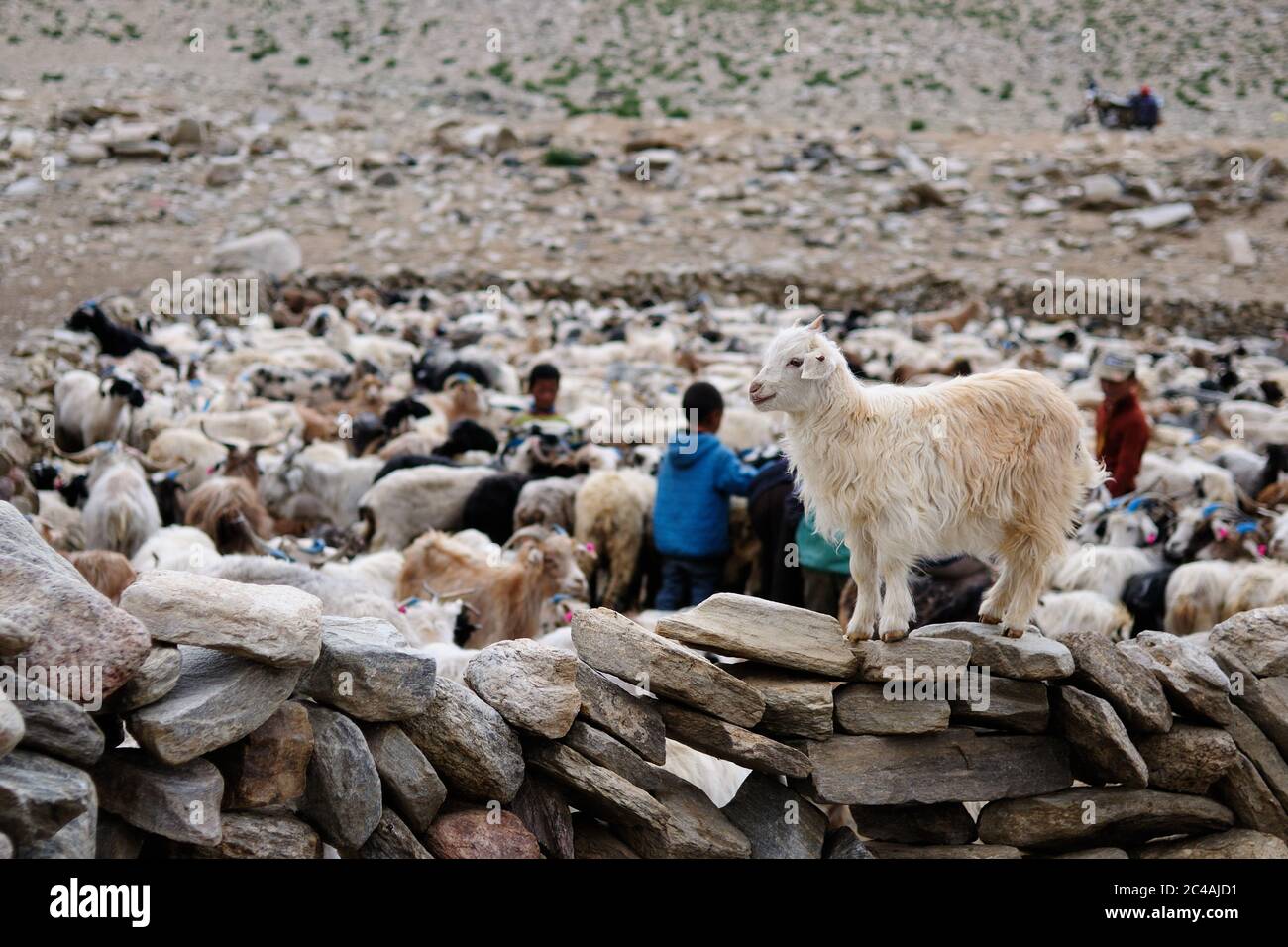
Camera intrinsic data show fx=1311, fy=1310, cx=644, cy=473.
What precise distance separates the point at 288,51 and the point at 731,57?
41.0 feet

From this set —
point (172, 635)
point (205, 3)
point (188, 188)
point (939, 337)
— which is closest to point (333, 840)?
point (172, 635)

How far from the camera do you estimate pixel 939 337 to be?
1888cm

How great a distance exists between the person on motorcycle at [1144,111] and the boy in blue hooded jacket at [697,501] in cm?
2611

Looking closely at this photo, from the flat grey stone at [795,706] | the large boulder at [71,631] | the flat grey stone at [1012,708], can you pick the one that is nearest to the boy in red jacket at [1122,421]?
the flat grey stone at [1012,708]

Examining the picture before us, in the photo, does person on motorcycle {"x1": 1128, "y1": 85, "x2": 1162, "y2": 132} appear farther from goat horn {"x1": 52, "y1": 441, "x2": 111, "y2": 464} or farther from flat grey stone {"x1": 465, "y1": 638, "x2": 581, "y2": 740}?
flat grey stone {"x1": 465, "y1": 638, "x2": 581, "y2": 740}

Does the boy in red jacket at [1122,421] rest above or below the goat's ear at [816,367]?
below

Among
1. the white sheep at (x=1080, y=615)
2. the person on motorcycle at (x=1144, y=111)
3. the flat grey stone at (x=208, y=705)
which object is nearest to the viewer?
the flat grey stone at (x=208, y=705)

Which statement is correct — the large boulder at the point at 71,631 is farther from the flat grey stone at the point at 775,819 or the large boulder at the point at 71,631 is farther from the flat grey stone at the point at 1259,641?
the flat grey stone at the point at 1259,641

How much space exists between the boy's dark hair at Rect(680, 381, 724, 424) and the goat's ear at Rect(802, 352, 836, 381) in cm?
369

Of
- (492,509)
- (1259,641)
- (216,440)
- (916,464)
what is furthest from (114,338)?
(1259,641)

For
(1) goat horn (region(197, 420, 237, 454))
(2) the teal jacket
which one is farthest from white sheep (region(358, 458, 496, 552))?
(2) the teal jacket

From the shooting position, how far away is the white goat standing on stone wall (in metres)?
4.08

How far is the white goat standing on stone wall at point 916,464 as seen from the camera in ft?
13.4

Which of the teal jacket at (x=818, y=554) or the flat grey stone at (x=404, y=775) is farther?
the teal jacket at (x=818, y=554)
